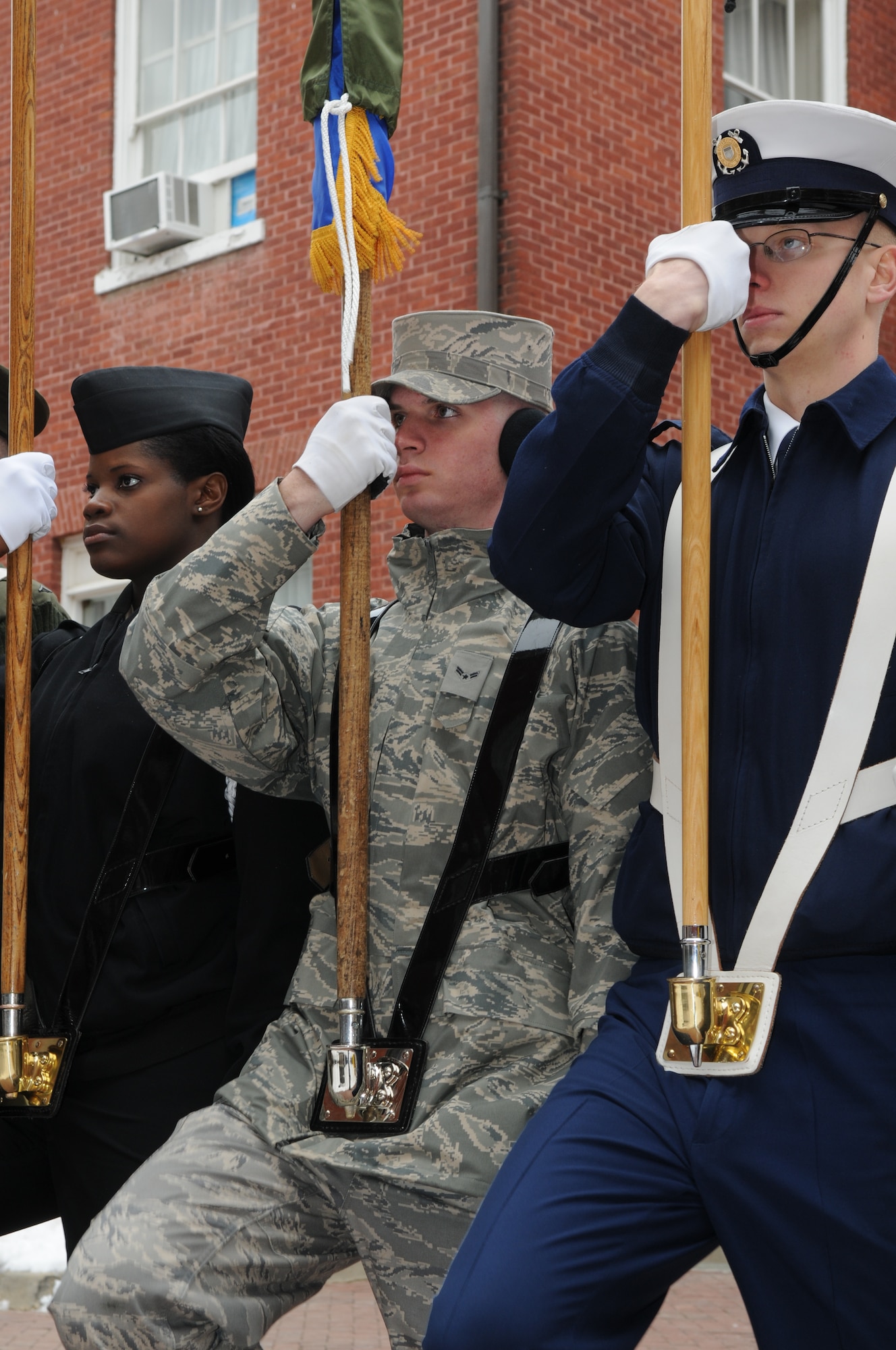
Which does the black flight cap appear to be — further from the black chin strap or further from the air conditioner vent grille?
the air conditioner vent grille

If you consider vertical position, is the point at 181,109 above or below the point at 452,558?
above

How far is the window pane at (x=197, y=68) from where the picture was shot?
33.4 feet

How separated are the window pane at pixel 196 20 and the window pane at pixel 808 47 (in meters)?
3.48

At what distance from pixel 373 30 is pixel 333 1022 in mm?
1805

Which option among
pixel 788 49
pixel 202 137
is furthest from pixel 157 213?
pixel 788 49

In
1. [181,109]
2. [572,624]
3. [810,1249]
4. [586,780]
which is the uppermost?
[181,109]

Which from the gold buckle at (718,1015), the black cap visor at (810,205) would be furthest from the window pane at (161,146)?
the gold buckle at (718,1015)

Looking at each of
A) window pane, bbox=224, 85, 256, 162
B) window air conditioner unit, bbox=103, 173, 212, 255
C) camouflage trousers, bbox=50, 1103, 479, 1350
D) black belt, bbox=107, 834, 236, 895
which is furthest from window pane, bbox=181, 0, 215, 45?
camouflage trousers, bbox=50, 1103, 479, 1350

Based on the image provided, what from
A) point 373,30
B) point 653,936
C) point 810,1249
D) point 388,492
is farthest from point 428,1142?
point 388,492

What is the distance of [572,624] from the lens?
2812 millimetres

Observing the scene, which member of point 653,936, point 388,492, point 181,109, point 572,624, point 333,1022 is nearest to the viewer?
point 653,936

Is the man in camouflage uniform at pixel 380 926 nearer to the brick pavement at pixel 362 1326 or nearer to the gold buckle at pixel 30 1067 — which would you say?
the gold buckle at pixel 30 1067

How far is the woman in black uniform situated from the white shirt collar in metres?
1.28

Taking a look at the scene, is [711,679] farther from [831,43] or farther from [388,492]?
[831,43]
